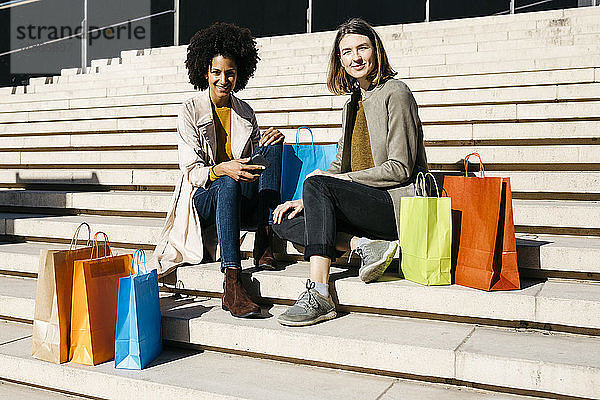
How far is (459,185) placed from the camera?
9.14 feet

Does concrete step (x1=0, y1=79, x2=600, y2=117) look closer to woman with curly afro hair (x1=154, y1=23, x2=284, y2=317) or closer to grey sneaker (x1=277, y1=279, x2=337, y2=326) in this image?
woman with curly afro hair (x1=154, y1=23, x2=284, y2=317)

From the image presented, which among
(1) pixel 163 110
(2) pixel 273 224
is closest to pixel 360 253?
(2) pixel 273 224

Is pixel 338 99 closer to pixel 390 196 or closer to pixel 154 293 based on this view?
pixel 390 196

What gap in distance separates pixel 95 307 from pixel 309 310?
90cm

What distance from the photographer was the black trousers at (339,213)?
2840mm

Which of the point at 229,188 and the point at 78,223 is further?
the point at 78,223

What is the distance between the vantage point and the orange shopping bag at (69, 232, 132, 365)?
2648 mm

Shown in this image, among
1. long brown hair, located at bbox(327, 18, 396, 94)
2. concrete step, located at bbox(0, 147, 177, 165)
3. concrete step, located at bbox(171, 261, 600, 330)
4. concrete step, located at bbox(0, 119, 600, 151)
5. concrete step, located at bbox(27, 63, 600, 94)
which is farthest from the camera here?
concrete step, located at bbox(0, 147, 177, 165)

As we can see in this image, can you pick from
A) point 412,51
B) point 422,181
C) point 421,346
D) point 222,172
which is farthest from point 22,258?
point 412,51

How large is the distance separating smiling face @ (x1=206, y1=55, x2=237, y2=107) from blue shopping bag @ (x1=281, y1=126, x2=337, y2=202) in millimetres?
457

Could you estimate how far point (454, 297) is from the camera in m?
2.69

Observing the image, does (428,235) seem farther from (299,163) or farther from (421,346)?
(299,163)

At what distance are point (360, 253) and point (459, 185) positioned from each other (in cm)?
54

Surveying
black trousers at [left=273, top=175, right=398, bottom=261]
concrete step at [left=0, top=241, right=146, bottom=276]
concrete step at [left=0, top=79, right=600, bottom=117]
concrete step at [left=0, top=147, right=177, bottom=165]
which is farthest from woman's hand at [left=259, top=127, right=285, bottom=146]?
concrete step at [left=0, top=79, right=600, bottom=117]
